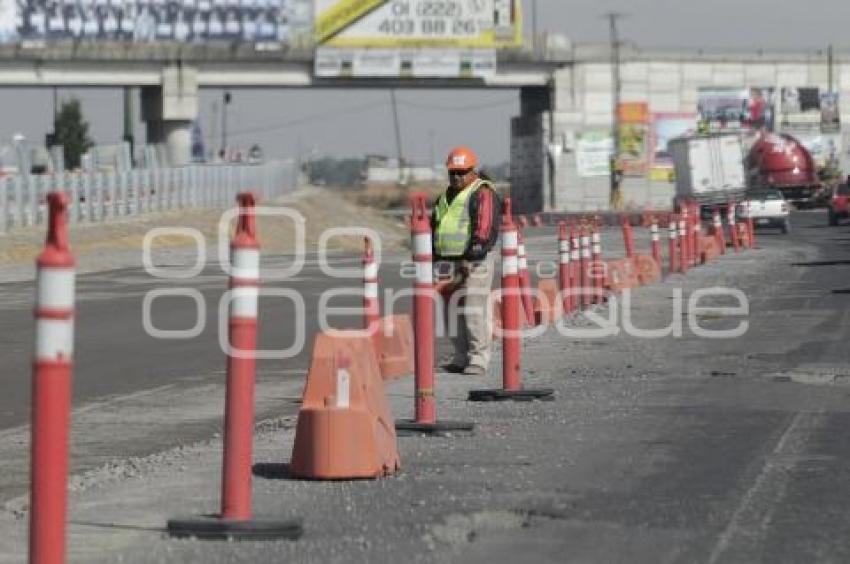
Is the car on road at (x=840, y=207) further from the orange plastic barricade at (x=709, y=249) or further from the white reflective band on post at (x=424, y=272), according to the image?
the white reflective band on post at (x=424, y=272)

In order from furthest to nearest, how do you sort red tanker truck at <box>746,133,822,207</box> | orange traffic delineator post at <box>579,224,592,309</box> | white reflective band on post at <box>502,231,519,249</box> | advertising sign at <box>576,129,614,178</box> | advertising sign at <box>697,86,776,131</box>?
advertising sign at <box>697,86,776,131</box> < advertising sign at <box>576,129,614,178</box> < red tanker truck at <box>746,133,822,207</box> < orange traffic delineator post at <box>579,224,592,309</box> < white reflective band on post at <box>502,231,519,249</box>

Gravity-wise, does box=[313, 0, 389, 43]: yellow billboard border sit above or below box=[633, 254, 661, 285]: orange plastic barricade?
above

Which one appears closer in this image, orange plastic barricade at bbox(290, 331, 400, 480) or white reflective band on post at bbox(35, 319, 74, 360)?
white reflective band on post at bbox(35, 319, 74, 360)

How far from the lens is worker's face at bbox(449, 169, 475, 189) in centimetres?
1747

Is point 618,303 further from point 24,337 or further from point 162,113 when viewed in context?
point 162,113

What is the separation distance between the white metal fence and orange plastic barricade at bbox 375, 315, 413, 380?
23198mm

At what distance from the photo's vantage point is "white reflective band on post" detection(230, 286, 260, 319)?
874 cm

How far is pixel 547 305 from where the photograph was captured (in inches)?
993

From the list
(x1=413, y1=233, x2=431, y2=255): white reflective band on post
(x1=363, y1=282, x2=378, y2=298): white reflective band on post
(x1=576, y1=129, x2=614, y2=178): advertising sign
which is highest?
(x1=576, y1=129, x2=614, y2=178): advertising sign

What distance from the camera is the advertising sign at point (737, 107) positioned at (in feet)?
359

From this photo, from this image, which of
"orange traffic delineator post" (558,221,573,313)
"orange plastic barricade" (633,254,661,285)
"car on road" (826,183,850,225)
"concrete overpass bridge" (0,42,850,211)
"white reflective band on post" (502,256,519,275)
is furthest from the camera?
"concrete overpass bridge" (0,42,850,211)

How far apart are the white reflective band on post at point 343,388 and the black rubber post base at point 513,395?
4.46 metres

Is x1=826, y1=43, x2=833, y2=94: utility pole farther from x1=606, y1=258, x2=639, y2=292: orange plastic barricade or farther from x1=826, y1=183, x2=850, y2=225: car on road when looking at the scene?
x1=606, y1=258, x2=639, y2=292: orange plastic barricade

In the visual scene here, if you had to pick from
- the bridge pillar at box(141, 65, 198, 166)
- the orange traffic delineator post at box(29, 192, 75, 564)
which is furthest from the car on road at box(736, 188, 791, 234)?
the orange traffic delineator post at box(29, 192, 75, 564)
